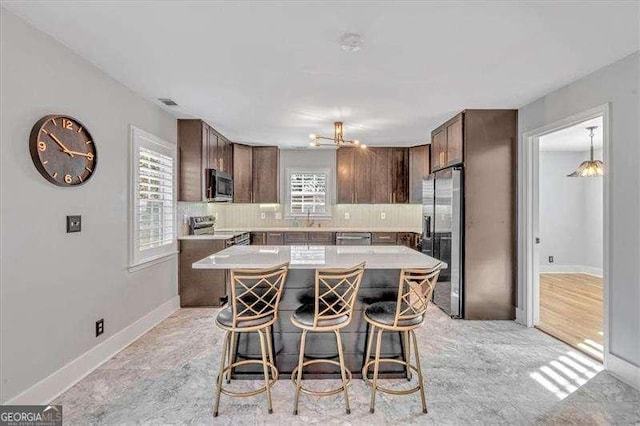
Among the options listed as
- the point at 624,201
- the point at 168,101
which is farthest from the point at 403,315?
the point at 168,101

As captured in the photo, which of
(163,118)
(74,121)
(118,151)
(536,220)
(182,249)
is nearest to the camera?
(74,121)

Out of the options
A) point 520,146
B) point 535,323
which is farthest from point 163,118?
point 535,323

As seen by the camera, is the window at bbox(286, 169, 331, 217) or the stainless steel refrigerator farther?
the window at bbox(286, 169, 331, 217)

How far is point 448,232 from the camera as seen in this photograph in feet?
13.5

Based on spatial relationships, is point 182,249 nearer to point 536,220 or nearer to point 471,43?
point 471,43

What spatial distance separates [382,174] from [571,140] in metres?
3.11

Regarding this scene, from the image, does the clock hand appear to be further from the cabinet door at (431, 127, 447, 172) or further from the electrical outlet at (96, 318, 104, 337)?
the cabinet door at (431, 127, 447, 172)

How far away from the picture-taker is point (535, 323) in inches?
147

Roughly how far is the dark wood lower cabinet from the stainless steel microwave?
2.39 ft

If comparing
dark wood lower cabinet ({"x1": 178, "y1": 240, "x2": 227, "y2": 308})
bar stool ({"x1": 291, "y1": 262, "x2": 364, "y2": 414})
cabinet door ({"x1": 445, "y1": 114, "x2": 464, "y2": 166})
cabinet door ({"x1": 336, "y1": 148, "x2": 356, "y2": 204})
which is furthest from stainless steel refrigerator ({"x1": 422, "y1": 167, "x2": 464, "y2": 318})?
dark wood lower cabinet ({"x1": 178, "y1": 240, "x2": 227, "y2": 308})

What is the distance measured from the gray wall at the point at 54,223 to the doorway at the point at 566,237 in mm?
4225

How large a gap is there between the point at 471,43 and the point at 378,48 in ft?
2.11

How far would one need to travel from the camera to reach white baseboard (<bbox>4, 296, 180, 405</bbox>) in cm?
218

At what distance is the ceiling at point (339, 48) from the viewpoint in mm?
1976
